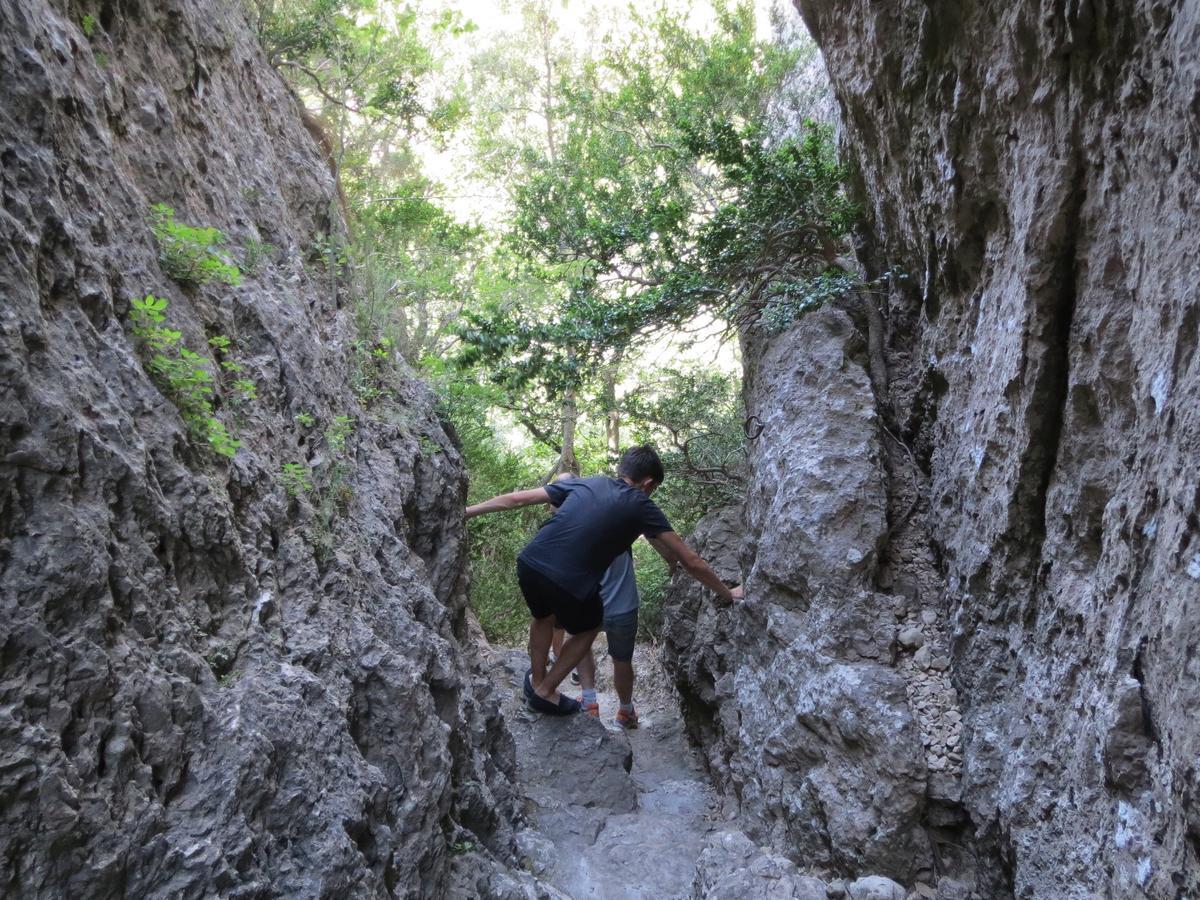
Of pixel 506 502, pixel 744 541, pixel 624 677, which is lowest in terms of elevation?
pixel 624 677

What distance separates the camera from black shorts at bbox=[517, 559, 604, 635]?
211 inches

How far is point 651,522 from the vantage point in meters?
5.35

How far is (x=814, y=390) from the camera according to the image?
536 cm

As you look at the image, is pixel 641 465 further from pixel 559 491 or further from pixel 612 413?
pixel 612 413

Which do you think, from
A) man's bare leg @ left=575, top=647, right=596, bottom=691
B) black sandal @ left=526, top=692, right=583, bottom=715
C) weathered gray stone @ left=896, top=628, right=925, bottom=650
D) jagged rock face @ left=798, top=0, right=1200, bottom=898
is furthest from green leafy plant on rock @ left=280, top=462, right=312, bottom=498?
man's bare leg @ left=575, top=647, right=596, bottom=691

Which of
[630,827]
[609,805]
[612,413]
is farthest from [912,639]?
[612,413]

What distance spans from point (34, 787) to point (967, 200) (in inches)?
178

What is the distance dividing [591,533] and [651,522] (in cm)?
43

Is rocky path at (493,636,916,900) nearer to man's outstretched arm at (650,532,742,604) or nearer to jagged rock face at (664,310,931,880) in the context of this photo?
jagged rock face at (664,310,931,880)

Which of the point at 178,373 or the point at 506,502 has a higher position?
the point at 178,373

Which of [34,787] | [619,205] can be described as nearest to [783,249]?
[619,205]

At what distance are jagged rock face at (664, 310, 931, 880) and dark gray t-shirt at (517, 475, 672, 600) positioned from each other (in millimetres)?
875

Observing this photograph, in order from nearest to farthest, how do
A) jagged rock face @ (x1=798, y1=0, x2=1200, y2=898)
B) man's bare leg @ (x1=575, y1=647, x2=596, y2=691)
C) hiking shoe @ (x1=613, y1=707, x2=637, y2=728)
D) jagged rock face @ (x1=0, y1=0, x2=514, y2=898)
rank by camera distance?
jagged rock face @ (x1=0, y1=0, x2=514, y2=898), jagged rock face @ (x1=798, y1=0, x2=1200, y2=898), man's bare leg @ (x1=575, y1=647, x2=596, y2=691), hiking shoe @ (x1=613, y1=707, x2=637, y2=728)

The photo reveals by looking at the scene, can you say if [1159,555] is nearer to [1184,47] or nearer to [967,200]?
[1184,47]
